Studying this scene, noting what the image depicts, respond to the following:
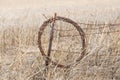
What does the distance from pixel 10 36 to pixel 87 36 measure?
2029mm

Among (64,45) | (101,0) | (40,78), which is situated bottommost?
(40,78)

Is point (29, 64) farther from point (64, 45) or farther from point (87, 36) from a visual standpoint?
point (87, 36)

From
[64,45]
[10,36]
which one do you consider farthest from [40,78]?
[10,36]

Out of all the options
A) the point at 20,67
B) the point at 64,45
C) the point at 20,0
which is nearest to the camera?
the point at 20,67

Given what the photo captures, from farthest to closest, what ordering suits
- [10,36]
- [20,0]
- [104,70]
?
[20,0]
[10,36]
[104,70]

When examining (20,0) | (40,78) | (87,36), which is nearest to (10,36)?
(87,36)

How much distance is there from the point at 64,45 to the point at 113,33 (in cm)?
63

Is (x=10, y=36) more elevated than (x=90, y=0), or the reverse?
(x=90, y=0)

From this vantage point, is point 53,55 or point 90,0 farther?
point 90,0

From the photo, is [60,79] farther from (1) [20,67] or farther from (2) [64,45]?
(2) [64,45]

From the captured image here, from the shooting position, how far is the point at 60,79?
376 cm

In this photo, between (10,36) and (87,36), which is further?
(10,36)

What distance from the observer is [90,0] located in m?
20.6

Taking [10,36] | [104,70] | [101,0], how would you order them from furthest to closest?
1. [101,0]
2. [10,36]
3. [104,70]
